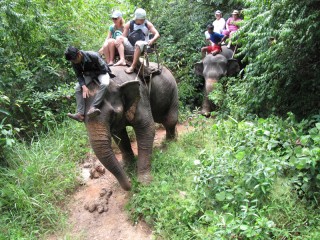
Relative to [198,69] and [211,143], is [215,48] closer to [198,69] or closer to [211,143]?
[198,69]

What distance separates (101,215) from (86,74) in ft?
6.22

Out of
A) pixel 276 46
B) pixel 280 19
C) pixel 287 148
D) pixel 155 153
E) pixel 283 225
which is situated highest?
pixel 280 19

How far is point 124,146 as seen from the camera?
548cm

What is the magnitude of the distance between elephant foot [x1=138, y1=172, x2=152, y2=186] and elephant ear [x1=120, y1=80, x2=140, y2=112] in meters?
0.96

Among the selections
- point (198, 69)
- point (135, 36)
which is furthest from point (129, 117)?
point (198, 69)

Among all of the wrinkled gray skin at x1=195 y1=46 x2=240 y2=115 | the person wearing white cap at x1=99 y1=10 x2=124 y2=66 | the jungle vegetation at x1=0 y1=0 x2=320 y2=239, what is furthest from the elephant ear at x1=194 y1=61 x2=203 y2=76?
the person wearing white cap at x1=99 y1=10 x2=124 y2=66

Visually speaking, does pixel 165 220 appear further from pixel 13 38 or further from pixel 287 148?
pixel 13 38

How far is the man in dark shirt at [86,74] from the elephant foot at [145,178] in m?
1.23

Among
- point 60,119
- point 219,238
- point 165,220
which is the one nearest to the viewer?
point 219,238

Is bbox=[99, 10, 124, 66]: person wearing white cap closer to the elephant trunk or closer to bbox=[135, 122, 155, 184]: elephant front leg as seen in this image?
bbox=[135, 122, 155, 184]: elephant front leg

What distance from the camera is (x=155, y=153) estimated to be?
5.61 m

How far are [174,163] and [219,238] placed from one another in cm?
225

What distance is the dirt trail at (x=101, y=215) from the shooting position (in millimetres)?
4336

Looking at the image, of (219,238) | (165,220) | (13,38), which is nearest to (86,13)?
(13,38)
